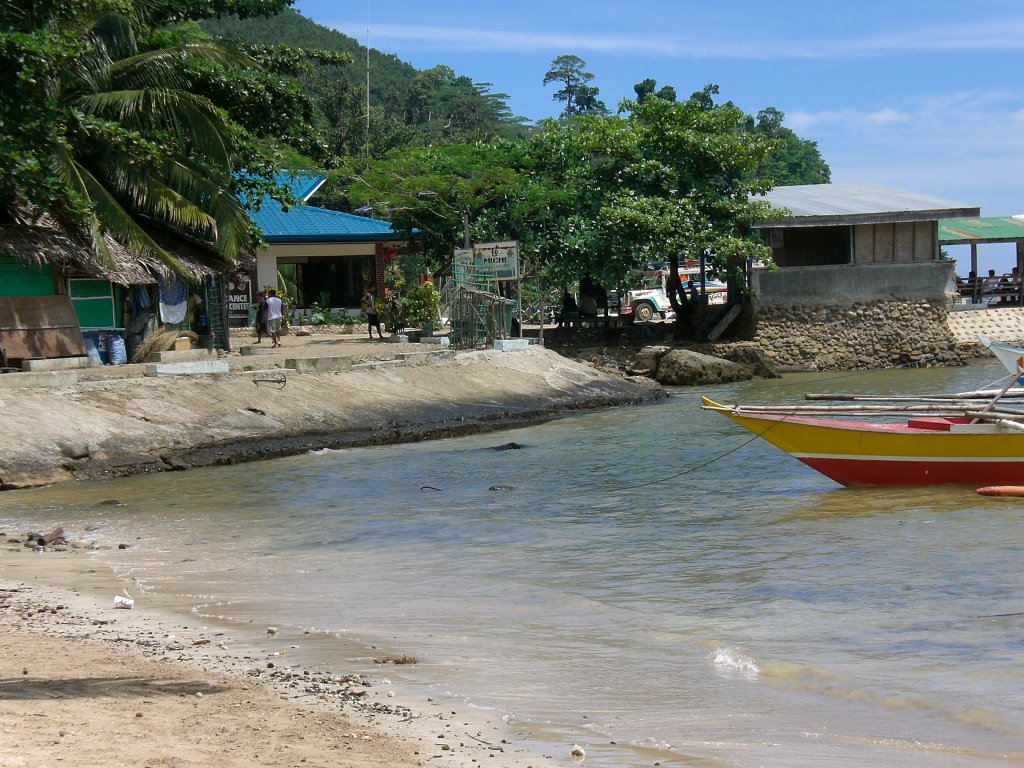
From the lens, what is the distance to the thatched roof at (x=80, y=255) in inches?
790

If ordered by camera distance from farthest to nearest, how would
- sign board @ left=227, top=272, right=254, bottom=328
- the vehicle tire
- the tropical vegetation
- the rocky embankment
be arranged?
the vehicle tire
sign board @ left=227, top=272, right=254, bottom=328
the tropical vegetation
the rocky embankment

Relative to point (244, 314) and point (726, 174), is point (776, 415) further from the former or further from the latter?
point (244, 314)

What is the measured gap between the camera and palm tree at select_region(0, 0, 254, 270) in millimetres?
Result: 19984

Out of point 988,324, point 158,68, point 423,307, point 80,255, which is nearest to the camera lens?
point 80,255

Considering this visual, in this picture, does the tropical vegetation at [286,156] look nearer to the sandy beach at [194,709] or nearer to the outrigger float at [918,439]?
the sandy beach at [194,709]

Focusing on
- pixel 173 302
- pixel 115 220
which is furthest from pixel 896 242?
pixel 115 220

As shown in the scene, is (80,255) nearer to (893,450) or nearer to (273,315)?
(273,315)

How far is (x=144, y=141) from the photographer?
18859 mm

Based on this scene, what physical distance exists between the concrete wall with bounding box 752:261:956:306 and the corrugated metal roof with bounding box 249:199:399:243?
11.0 m

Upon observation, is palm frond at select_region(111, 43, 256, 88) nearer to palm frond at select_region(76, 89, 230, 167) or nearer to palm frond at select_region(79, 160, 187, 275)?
palm frond at select_region(76, 89, 230, 167)

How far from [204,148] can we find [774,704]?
17.5m

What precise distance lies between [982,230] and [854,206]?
22.5 ft

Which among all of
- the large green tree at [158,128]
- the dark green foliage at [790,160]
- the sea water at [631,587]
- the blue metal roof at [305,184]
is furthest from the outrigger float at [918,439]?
the dark green foliage at [790,160]

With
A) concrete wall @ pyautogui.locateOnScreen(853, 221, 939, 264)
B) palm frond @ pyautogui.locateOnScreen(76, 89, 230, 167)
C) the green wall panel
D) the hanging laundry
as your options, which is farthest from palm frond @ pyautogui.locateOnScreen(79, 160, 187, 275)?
concrete wall @ pyautogui.locateOnScreen(853, 221, 939, 264)
